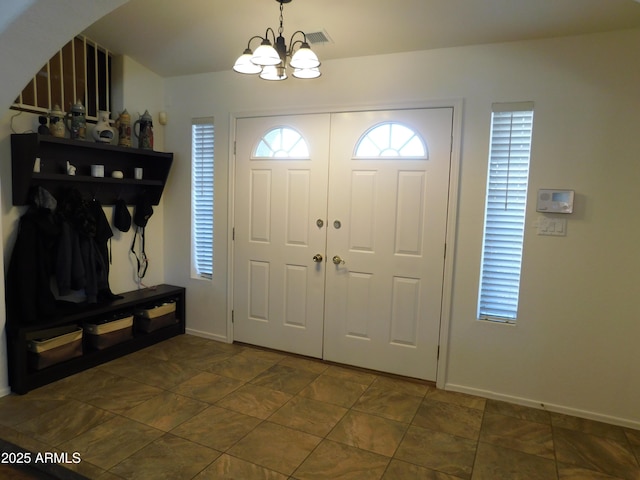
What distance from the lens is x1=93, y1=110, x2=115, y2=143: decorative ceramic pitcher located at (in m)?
3.51

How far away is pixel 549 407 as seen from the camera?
9.78 feet

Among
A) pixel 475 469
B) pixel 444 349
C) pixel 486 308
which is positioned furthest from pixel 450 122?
pixel 475 469

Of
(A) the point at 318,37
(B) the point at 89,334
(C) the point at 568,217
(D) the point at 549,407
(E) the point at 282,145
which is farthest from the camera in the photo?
(E) the point at 282,145

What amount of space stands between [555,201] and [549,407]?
1.42m

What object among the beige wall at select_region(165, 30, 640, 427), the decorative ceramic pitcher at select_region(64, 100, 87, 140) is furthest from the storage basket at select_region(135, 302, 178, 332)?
the beige wall at select_region(165, 30, 640, 427)

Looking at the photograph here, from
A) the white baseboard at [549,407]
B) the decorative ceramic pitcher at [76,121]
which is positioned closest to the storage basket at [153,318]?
the decorative ceramic pitcher at [76,121]

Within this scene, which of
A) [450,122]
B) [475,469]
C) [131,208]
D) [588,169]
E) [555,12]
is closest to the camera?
[475,469]

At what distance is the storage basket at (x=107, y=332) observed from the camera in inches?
137

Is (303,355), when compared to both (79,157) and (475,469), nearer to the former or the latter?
(475,469)

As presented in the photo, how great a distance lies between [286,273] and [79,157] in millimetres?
1947

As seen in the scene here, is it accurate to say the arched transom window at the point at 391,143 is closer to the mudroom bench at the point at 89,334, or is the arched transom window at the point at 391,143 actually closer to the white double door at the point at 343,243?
the white double door at the point at 343,243

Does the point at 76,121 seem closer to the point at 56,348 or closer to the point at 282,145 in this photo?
the point at 282,145

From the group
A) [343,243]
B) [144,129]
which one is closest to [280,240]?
[343,243]

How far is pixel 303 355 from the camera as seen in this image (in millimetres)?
3791
